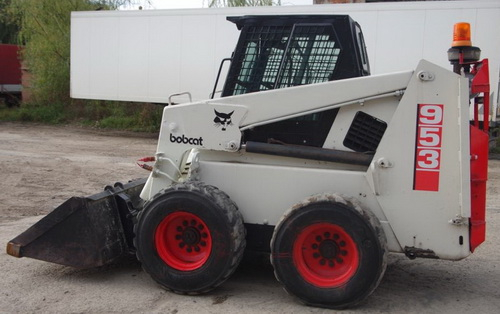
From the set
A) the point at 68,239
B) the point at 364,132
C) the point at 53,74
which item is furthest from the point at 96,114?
the point at 364,132

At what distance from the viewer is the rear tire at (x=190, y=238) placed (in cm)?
496

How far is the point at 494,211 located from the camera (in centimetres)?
904

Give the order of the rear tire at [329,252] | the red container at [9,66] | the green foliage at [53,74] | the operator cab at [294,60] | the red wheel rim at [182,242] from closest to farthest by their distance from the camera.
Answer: the rear tire at [329,252]
the red wheel rim at [182,242]
the operator cab at [294,60]
the green foliage at [53,74]
the red container at [9,66]

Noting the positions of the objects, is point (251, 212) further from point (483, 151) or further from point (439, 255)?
point (483, 151)

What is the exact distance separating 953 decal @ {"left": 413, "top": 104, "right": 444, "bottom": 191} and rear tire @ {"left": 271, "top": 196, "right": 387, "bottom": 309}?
1.62 ft

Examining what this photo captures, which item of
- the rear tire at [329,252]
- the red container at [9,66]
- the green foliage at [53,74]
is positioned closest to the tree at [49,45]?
the green foliage at [53,74]

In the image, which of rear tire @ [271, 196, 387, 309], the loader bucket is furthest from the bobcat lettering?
rear tire @ [271, 196, 387, 309]

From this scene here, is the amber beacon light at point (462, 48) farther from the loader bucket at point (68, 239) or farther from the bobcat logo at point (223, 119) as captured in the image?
the loader bucket at point (68, 239)

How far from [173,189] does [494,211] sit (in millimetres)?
5737

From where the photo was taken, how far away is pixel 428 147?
482 centimetres

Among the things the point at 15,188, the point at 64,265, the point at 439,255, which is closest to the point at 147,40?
the point at 15,188

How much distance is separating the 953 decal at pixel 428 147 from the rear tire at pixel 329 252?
1.62 ft

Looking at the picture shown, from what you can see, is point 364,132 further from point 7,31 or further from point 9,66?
point 7,31

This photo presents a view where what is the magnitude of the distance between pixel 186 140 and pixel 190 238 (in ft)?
2.75
